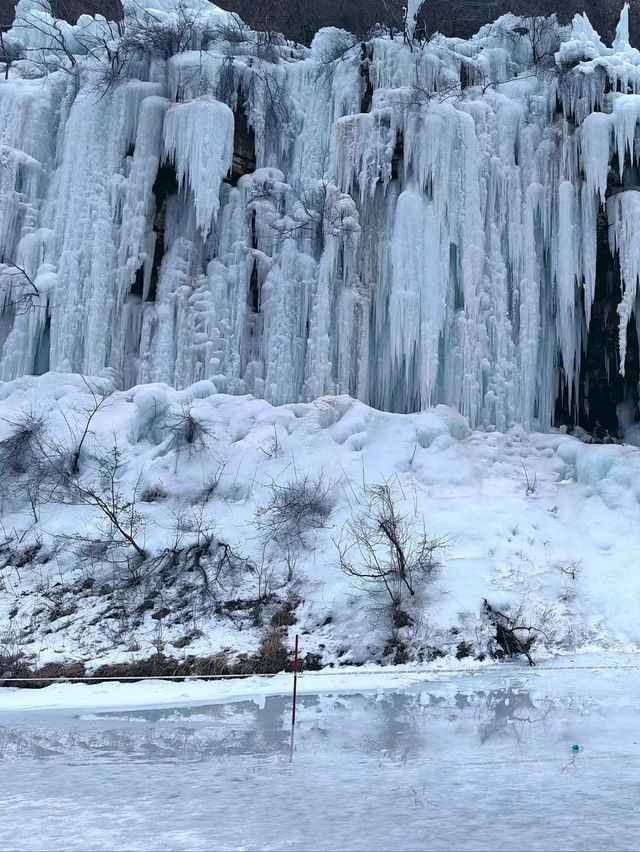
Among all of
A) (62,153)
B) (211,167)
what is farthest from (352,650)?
(62,153)

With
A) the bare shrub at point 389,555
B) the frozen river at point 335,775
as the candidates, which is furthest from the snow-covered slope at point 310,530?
the frozen river at point 335,775

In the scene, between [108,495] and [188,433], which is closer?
[108,495]

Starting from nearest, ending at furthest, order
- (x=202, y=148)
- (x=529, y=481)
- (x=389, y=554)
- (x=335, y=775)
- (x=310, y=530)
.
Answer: (x=335, y=775)
(x=389, y=554)
(x=310, y=530)
(x=529, y=481)
(x=202, y=148)

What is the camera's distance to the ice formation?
46.2 feet

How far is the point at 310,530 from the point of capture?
1184cm

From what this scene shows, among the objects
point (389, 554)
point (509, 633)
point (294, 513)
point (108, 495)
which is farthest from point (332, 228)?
point (509, 633)

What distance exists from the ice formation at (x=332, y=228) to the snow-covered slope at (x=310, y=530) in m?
0.94

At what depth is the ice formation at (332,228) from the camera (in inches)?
554

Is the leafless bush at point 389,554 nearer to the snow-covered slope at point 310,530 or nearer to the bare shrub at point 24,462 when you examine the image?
the snow-covered slope at point 310,530

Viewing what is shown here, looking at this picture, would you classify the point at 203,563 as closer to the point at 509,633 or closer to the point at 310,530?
the point at 310,530

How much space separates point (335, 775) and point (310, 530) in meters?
7.06

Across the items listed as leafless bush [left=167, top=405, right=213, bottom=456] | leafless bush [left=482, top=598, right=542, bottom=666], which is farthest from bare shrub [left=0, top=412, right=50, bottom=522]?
Result: leafless bush [left=482, top=598, right=542, bottom=666]

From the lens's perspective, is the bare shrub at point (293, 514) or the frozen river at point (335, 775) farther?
the bare shrub at point (293, 514)

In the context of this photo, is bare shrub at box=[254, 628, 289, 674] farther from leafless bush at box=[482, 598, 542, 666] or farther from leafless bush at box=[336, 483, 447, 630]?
leafless bush at box=[482, 598, 542, 666]
